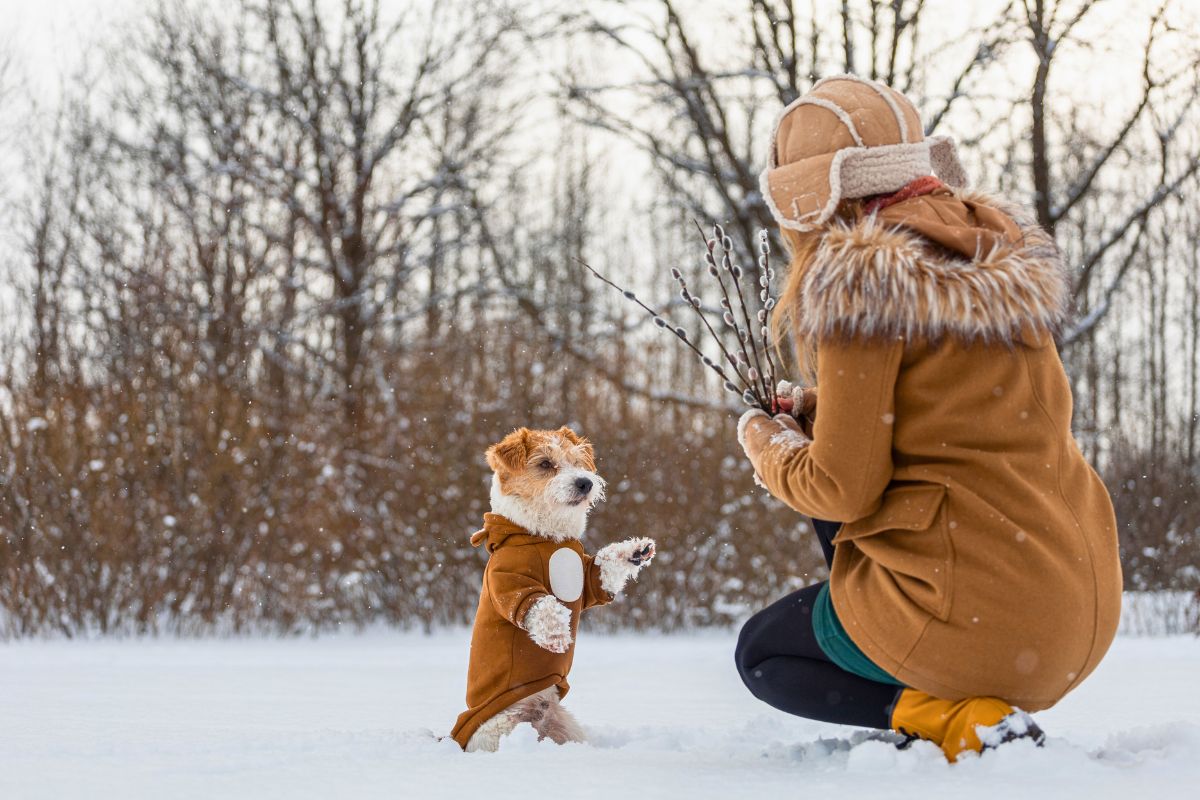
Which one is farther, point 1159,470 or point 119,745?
point 1159,470

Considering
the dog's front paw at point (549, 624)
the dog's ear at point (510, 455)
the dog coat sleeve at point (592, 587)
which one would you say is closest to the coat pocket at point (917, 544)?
the dog's front paw at point (549, 624)

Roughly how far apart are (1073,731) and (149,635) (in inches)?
254

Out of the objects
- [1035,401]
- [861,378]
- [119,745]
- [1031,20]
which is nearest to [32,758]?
[119,745]

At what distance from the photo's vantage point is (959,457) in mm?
2219

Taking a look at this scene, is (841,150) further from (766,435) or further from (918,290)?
(766,435)

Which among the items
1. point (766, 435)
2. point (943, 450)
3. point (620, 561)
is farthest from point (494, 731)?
point (943, 450)

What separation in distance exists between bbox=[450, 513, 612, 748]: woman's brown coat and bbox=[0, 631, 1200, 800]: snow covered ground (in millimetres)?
175

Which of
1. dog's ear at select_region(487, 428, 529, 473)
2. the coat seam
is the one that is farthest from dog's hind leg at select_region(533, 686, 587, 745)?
the coat seam

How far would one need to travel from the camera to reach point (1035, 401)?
2.24 metres

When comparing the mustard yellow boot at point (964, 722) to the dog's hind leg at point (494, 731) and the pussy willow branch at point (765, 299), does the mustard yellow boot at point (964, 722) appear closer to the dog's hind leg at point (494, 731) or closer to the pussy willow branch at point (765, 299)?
the pussy willow branch at point (765, 299)

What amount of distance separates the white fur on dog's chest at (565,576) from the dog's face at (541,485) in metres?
0.11

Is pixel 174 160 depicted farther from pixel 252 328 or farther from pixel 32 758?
pixel 32 758

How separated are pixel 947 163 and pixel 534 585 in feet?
5.43

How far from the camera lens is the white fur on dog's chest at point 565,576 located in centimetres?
323
